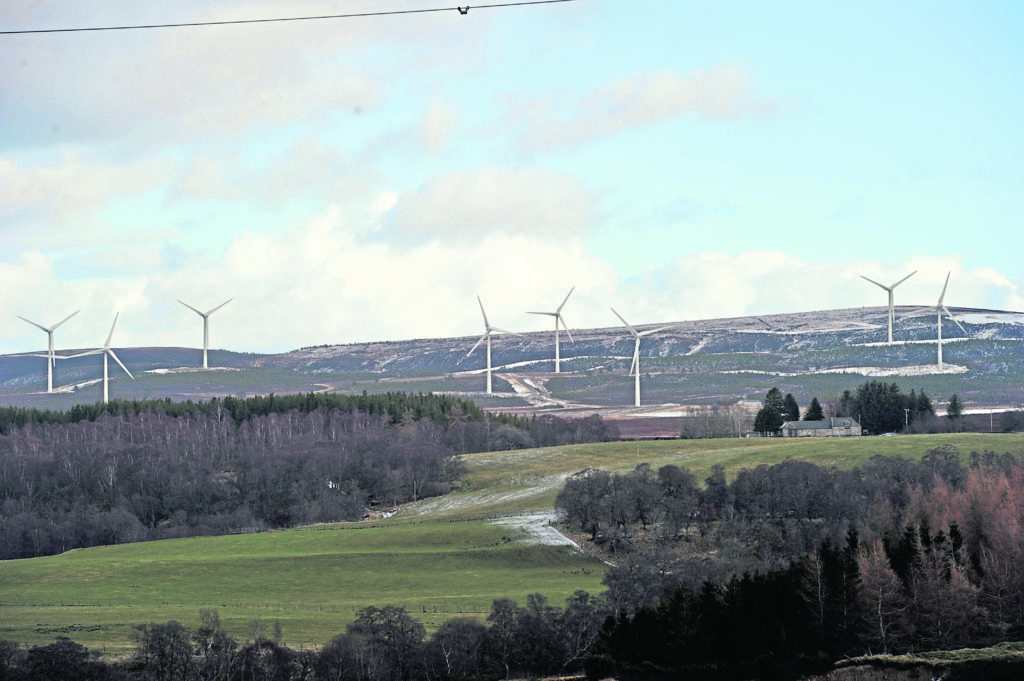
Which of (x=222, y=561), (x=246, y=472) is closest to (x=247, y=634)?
(x=222, y=561)

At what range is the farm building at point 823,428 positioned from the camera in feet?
597

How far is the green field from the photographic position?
7906 cm

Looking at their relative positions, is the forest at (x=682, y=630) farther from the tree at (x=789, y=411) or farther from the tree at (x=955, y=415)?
the tree at (x=789, y=411)

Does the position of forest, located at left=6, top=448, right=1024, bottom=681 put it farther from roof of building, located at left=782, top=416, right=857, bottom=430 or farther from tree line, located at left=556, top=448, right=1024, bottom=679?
roof of building, located at left=782, top=416, right=857, bottom=430

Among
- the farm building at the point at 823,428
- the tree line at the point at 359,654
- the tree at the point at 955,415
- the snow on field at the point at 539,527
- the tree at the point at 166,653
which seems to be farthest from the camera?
the farm building at the point at 823,428

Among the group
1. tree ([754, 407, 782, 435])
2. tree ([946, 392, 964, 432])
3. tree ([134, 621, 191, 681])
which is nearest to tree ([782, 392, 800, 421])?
tree ([754, 407, 782, 435])

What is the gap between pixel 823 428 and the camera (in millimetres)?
184375

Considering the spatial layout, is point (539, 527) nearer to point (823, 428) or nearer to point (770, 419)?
point (823, 428)

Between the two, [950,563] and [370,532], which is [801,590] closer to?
[950,563]

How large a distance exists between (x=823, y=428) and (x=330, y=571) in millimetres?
103973

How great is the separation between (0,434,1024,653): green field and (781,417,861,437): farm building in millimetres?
34550

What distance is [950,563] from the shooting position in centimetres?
7038

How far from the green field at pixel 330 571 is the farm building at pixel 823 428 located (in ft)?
113

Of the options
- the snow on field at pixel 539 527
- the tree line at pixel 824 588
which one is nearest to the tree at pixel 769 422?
the snow on field at pixel 539 527
